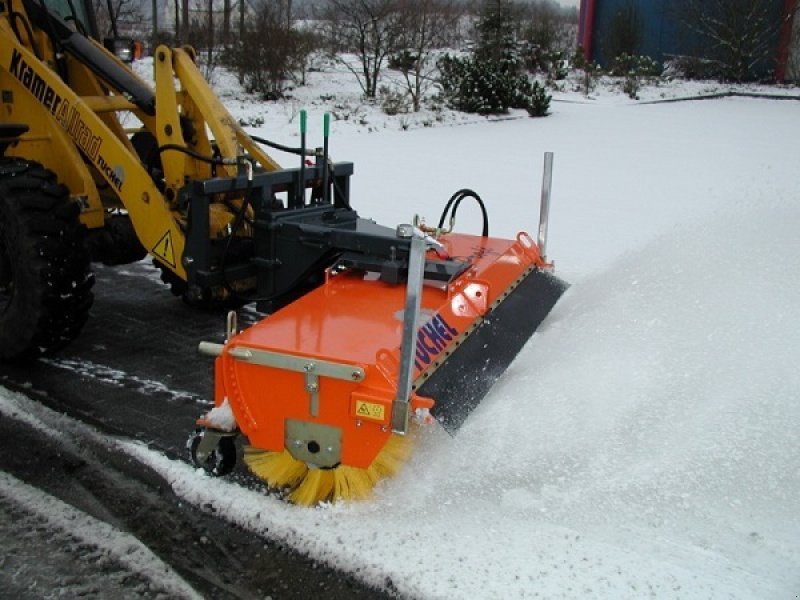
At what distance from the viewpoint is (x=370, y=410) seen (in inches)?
119

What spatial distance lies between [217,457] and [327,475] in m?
0.52

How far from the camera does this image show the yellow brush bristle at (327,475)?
325cm

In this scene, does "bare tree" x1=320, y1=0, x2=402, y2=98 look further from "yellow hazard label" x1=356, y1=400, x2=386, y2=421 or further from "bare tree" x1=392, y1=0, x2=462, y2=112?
"yellow hazard label" x1=356, y1=400, x2=386, y2=421

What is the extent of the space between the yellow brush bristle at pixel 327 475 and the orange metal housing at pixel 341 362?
0.11 metres

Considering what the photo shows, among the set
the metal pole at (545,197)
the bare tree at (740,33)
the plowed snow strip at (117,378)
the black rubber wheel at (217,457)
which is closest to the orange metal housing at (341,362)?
the black rubber wheel at (217,457)

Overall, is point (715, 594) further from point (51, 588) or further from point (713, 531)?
point (51, 588)

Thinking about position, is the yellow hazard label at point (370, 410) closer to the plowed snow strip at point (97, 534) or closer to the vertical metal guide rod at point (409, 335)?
the vertical metal guide rod at point (409, 335)

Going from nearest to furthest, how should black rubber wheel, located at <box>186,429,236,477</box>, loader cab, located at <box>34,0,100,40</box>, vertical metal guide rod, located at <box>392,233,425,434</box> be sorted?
vertical metal guide rod, located at <box>392,233,425,434</box> < black rubber wheel, located at <box>186,429,236,477</box> < loader cab, located at <box>34,0,100,40</box>

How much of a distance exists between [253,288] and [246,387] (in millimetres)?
1439

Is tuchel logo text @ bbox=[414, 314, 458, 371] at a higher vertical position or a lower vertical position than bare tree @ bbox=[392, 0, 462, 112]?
lower

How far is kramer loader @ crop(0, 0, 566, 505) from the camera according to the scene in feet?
10.4

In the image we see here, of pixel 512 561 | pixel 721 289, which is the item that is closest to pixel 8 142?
pixel 512 561

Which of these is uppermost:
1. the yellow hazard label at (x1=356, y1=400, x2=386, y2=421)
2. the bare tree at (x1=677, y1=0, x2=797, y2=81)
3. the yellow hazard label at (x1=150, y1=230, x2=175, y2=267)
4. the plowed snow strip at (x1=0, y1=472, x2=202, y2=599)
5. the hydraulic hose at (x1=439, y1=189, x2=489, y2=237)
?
the bare tree at (x1=677, y1=0, x2=797, y2=81)

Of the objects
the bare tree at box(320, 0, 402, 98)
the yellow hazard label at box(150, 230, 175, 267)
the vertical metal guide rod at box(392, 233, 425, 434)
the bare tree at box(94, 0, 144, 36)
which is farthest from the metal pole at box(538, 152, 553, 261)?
the bare tree at box(320, 0, 402, 98)
